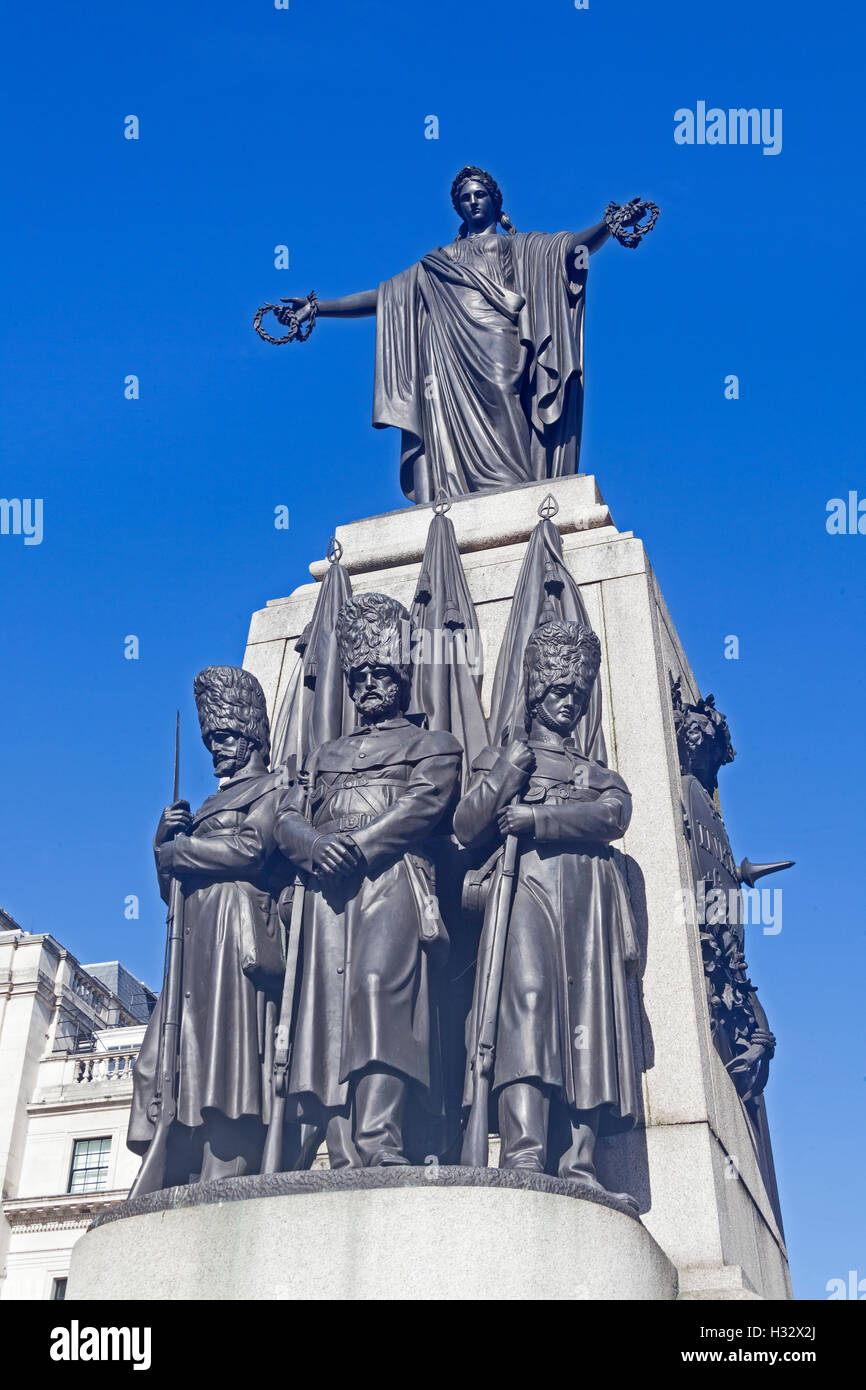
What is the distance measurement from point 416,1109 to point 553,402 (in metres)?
7.23

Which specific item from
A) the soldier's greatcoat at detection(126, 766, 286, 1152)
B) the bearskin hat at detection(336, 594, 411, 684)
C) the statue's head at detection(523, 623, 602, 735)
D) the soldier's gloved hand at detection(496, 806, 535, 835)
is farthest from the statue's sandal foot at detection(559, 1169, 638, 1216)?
the bearskin hat at detection(336, 594, 411, 684)

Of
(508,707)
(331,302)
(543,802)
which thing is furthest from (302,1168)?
(331,302)

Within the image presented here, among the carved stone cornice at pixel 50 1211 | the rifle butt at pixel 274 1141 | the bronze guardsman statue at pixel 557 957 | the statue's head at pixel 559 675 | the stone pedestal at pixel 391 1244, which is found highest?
the carved stone cornice at pixel 50 1211

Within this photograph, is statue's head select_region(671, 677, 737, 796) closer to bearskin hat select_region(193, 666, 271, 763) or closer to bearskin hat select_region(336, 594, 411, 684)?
bearskin hat select_region(336, 594, 411, 684)

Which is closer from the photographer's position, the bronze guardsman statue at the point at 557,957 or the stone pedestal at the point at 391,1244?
the stone pedestal at the point at 391,1244

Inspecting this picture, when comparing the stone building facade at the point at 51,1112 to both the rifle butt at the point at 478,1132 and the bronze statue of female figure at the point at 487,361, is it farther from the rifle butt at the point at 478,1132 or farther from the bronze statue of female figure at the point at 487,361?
the rifle butt at the point at 478,1132

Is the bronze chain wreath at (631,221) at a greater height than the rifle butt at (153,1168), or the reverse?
the bronze chain wreath at (631,221)

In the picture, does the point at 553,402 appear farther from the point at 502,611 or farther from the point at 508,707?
the point at 508,707

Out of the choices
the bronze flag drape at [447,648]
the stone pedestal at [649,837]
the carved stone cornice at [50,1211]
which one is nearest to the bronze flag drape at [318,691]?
the stone pedestal at [649,837]

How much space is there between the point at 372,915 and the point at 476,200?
884 centimetres

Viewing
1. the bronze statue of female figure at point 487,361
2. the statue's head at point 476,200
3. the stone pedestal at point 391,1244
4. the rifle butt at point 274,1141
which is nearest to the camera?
the stone pedestal at point 391,1244

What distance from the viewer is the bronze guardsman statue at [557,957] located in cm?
782

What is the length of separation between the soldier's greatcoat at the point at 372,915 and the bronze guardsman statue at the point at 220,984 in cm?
39

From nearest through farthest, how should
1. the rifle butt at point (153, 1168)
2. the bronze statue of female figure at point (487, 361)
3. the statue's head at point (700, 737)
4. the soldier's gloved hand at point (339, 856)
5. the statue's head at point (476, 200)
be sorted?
the rifle butt at point (153, 1168) < the soldier's gloved hand at point (339, 856) < the statue's head at point (700, 737) < the bronze statue of female figure at point (487, 361) < the statue's head at point (476, 200)
